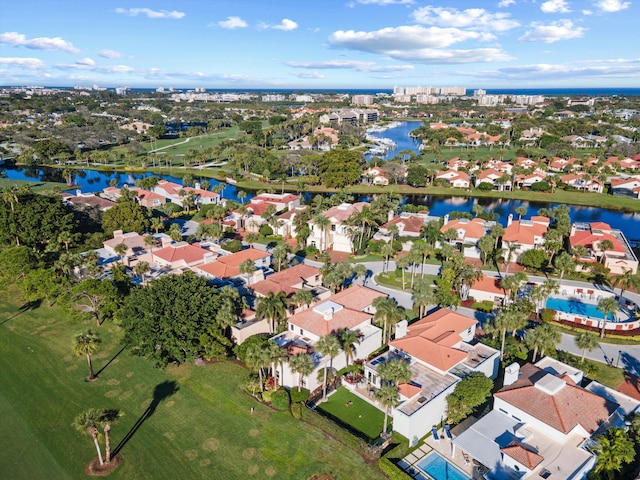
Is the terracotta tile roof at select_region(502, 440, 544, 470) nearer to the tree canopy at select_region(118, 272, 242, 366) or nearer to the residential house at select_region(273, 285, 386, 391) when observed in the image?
the residential house at select_region(273, 285, 386, 391)

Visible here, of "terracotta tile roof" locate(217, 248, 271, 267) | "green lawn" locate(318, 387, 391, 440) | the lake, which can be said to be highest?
"terracotta tile roof" locate(217, 248, 271, 267)

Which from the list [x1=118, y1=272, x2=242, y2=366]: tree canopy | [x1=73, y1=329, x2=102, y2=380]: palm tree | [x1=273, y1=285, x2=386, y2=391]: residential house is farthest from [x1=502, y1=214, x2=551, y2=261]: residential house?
[x1=73, y1=329, x2=102, y2=380]: palm tree

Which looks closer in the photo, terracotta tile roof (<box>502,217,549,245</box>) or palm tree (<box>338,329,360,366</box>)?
palm tree (<box>338,329,360,366</box>)

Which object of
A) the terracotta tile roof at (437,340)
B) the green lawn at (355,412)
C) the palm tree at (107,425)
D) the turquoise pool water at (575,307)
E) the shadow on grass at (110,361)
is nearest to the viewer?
the palm tree at (107,425)

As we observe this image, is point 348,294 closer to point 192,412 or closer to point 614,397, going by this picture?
point 192,412

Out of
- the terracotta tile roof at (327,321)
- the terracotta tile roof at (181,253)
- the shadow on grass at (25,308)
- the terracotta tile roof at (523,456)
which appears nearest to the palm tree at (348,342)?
the terracotta tile roof at (327,321)

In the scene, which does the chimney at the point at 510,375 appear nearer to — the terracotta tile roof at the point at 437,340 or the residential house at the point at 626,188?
the terracotta tile roof at the point at 437,340
